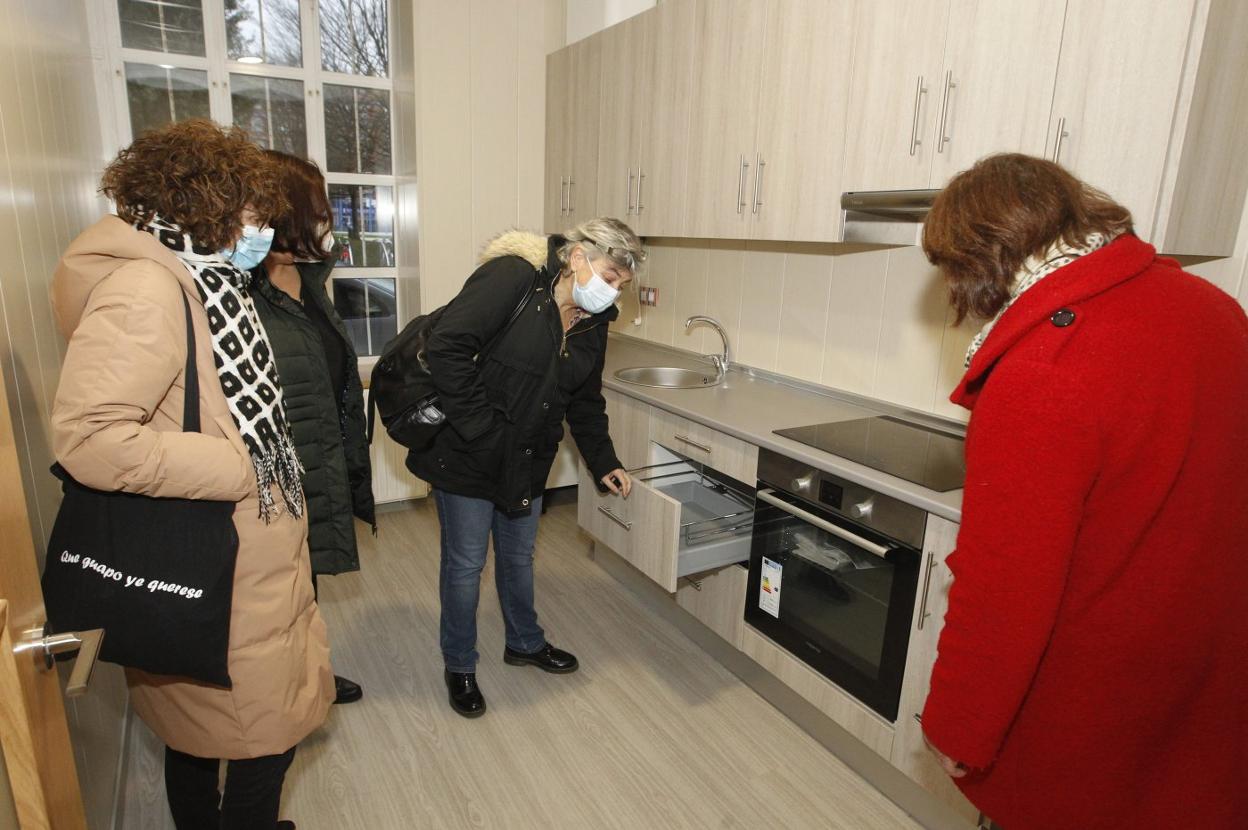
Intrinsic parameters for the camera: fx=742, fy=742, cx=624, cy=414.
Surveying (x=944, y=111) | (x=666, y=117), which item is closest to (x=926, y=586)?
(x=944, y=111)

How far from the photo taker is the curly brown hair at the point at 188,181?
3.57 ft

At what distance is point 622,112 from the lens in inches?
114

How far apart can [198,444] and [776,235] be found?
5.53ft

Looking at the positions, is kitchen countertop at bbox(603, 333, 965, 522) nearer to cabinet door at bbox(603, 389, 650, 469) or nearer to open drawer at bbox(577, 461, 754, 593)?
cabinet door at bbox(603, 389, 650, 469)

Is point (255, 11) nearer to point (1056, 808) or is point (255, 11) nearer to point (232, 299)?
point (232, 299)

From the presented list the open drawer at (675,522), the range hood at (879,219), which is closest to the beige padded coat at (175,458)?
the open drawer at (675,522)

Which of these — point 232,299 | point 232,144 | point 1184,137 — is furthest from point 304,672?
point 1184,137

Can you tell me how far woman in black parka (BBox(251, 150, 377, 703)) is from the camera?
1598 millimetres

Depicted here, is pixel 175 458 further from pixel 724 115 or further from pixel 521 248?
pixel 724 115

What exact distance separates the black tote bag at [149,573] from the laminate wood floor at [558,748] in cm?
90

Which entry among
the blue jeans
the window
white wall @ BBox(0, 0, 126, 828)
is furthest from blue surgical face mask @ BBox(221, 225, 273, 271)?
the window

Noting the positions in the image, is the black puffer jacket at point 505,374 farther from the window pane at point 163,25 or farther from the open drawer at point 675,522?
the window pane at point 163,25

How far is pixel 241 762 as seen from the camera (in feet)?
4.17

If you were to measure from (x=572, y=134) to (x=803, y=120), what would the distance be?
144cm
